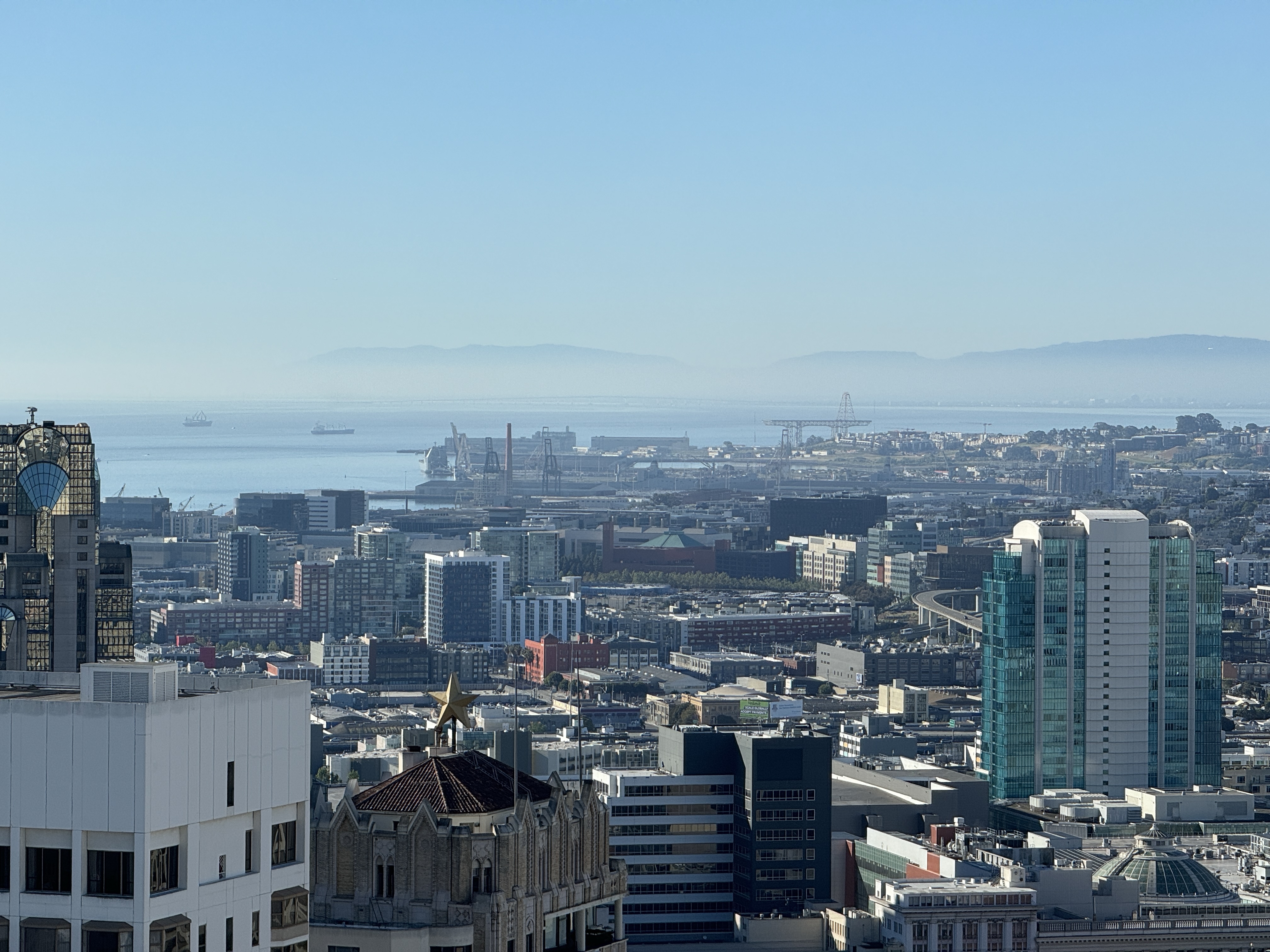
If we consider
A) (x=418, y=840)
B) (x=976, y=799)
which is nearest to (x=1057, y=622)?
(x=976, y=799)

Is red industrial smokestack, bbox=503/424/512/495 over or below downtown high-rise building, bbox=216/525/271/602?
over

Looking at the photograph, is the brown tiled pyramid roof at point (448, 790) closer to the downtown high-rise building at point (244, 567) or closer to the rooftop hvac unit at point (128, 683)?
the rooftop hvac unit at point (128, 683)

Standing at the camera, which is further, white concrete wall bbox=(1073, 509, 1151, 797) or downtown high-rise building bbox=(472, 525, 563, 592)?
downtown high-rise building bbox=(472, 525, 563, 592)

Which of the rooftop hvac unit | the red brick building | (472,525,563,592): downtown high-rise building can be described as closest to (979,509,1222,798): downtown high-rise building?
the red brick building

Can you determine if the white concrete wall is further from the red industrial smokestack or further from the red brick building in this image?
the red industrial smokestack

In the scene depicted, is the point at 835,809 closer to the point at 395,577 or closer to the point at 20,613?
the point at 20,613

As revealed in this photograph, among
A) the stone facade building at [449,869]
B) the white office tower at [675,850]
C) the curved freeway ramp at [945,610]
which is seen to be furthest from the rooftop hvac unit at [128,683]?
the curved freeway ramp at [945,610]
